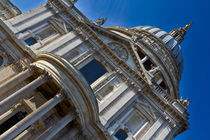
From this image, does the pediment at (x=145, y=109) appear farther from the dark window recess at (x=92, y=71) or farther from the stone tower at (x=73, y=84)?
Result: the dark window recess at (x=92, y=71)

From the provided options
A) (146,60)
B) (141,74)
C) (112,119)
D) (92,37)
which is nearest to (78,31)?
(92,37)

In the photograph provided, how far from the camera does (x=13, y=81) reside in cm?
1489

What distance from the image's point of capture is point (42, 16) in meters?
21.8

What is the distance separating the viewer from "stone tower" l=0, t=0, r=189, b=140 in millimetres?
14438

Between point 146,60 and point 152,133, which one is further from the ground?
point 146,60

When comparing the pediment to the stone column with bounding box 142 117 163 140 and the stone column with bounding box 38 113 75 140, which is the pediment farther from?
the stone column with bounding box 38 113 75 140

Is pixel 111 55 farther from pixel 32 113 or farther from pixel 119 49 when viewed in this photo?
pixel 32 113

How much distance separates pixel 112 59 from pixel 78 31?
182 inches

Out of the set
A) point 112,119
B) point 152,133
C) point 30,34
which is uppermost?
point 30,34

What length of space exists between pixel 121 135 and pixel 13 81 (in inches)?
390

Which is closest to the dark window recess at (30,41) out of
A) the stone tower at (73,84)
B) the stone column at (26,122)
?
the stone tower at (73,84)

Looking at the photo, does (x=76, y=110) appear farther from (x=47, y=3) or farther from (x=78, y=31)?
(x=47, y=3)

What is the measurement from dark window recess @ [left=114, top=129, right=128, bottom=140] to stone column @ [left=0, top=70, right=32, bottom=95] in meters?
8.81

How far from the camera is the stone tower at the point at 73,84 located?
14438mm
